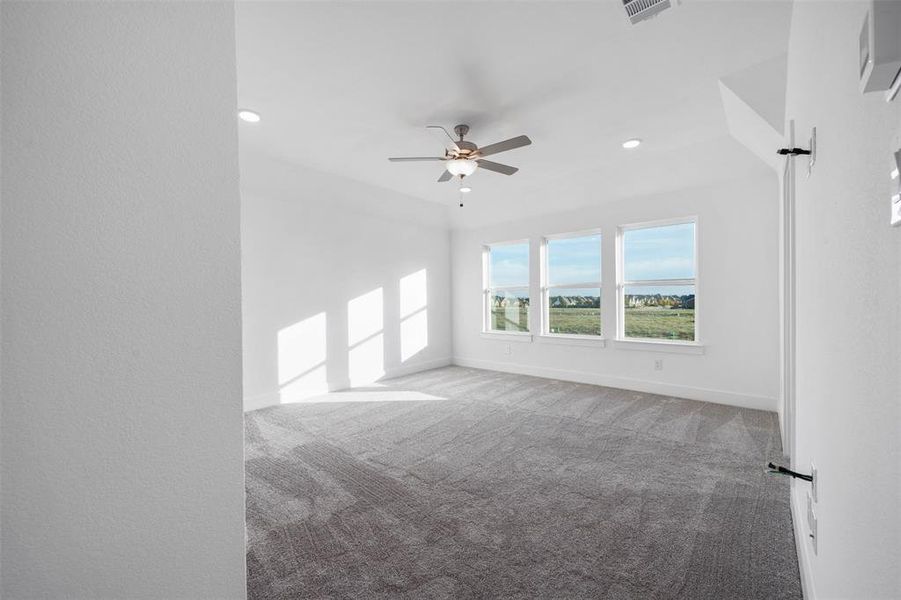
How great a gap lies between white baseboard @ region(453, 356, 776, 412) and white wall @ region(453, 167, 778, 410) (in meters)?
0.01

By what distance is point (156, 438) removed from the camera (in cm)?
88

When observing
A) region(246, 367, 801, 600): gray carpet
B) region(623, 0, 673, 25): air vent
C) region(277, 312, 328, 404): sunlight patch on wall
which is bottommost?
region(246, 367, 801, 600): gray carpet

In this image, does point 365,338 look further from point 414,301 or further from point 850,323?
point 850,323

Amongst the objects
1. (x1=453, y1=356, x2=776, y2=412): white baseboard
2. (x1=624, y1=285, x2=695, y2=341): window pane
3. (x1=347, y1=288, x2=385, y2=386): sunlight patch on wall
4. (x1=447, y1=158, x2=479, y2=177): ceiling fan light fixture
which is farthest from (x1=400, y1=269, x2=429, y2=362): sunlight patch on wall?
(x1=624, y1=285, x2=695, y2=341): window pane

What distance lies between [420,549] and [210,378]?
1.49 metres

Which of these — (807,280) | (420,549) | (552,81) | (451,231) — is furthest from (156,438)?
(451,231)

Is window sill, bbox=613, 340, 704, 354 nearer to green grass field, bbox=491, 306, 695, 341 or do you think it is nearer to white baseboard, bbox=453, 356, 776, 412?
green grass field, bbox=491, 306, 695, 341

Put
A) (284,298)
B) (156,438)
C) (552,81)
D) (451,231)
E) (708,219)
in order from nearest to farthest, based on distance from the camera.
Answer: (156,438), (552,81), (708,219), (284,298), (451,231)

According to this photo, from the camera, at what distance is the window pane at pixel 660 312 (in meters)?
4.61

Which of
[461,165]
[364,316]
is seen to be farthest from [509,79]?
[364,316]

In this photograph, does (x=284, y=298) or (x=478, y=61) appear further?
(x=284, y=298)

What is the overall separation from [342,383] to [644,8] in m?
4.88

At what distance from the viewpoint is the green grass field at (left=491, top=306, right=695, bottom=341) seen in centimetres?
464

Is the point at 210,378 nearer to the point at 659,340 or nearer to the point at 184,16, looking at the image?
the point at 184,16
